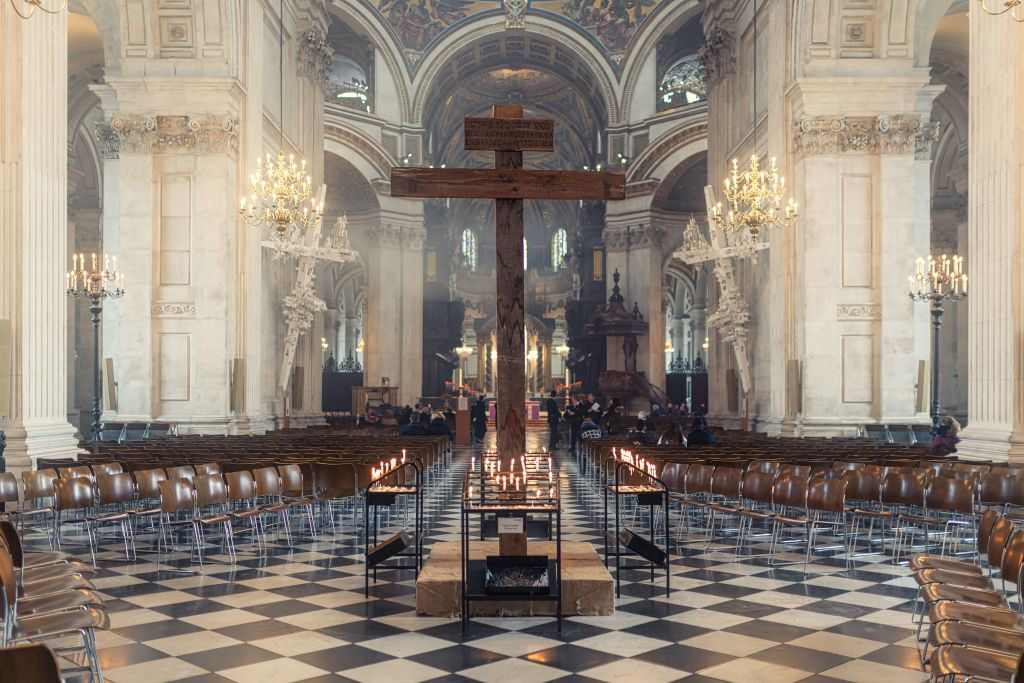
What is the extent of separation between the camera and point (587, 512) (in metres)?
13.0

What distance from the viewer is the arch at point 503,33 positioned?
36.9 metres

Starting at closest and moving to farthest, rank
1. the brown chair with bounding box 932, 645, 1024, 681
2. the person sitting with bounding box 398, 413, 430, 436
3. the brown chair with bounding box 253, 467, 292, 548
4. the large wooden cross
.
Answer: the brown chair with bounding box 932, 645, 1024, 681, the large wooden cross, the brown chair with bounding box 253, 467, 292, 548, the person sitting with bounding box 398, 413, 430, 436

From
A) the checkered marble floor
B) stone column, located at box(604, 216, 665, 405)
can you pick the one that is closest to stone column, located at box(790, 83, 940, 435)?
the checkered marble floor

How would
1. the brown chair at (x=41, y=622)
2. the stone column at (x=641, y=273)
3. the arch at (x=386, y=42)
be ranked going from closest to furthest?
1. the brown chair at (x=41, y=622)
2. the arch at (x=386, y=42)
3. the stone column at (x=641, y=273)

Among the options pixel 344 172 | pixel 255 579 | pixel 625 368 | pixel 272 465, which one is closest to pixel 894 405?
pixel 272 465

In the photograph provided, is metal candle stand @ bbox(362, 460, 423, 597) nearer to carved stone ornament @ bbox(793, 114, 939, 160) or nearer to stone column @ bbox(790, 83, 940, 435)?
stone column @ bbox(790, 83, 940, 435)

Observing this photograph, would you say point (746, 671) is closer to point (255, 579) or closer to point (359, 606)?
point (359, 606)

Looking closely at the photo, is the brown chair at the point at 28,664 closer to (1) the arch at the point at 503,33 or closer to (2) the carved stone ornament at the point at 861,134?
(2) the carved stone ornament at the point at 861,134

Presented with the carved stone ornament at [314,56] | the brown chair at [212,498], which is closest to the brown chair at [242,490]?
the brown chair at [212,498]

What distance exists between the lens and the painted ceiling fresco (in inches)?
1416

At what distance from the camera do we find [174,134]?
712 inches

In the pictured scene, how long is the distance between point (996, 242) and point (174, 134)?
1402 centimetres

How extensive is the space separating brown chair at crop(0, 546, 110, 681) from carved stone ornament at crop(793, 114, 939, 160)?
1629 cm

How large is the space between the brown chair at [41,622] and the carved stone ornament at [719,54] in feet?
74.9
